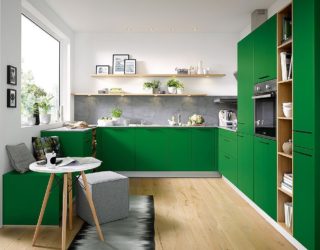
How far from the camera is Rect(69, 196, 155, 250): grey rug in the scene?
9.29 feet

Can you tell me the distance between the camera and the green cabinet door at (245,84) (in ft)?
13.2

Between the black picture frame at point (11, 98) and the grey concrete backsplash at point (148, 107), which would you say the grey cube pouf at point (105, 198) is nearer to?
the black picture frame at point (11, 98)

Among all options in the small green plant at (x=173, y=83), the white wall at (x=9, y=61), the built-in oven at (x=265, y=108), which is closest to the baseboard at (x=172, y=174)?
the small green plant at (x=173, y=83)

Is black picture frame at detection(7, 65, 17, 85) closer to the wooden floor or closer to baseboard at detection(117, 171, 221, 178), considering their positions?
the wooden floor

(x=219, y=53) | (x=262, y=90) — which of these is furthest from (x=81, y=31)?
(x=262, y=90)

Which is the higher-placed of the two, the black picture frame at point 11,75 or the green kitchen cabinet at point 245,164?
the black picture frame at point 11,75

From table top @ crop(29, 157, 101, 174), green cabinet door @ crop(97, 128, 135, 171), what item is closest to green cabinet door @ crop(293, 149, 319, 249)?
table top @ crop(29, 157, 101, 174)

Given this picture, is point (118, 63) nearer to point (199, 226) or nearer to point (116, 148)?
point (116, 148)

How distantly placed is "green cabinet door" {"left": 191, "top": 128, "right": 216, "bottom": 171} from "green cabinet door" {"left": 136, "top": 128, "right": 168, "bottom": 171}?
0.50 m

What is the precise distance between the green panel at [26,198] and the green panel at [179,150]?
9.33ft

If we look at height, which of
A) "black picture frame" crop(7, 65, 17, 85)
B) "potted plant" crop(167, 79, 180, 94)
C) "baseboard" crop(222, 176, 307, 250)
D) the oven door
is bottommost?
"baseboard" crop(222, 176, 307, 250)

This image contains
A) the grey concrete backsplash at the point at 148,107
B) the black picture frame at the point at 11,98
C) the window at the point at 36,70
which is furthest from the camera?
the grey concrete backsplash at the point at 148,107

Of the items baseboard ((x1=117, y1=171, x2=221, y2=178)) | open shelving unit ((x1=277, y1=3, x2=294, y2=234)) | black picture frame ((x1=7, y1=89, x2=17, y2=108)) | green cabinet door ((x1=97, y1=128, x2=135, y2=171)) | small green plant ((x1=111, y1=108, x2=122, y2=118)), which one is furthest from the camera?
small green plant ((x1=111, y1=108, x2=122, y2=118))

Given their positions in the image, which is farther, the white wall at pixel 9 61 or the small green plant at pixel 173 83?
the small green plant at pixel 173 83
